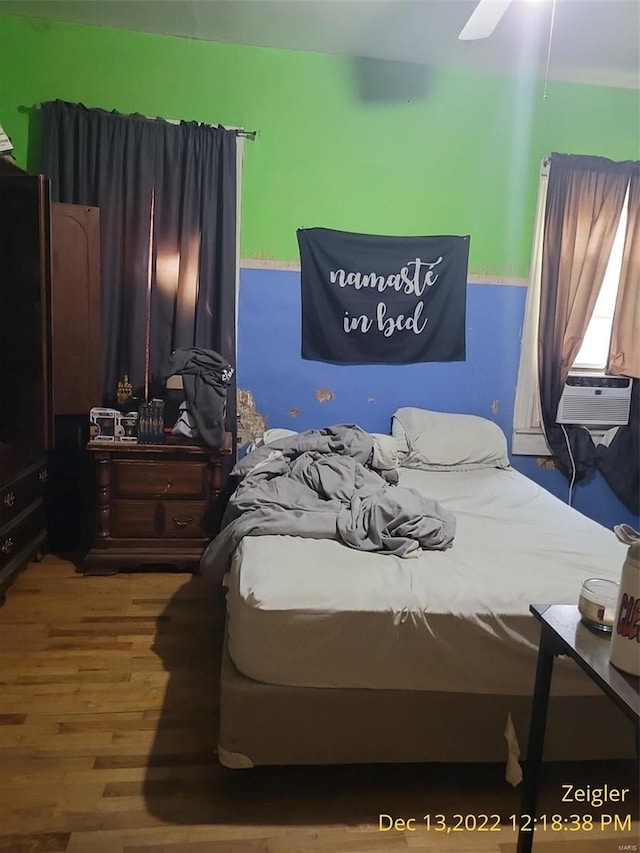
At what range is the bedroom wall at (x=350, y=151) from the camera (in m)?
3.13

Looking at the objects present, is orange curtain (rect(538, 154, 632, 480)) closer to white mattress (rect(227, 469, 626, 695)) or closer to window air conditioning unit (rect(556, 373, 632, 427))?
window air conditioning unit (rect(556, 373, 632, 427))

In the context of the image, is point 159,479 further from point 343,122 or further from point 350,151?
point 343,122

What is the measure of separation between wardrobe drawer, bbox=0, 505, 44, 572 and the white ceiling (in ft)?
7.93

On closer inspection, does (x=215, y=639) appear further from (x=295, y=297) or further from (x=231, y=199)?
(x=231, y=199)

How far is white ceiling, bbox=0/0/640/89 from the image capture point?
275 cm

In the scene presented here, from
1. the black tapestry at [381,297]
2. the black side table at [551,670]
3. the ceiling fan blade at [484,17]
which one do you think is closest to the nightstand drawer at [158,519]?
the black tapestry at [381,297]

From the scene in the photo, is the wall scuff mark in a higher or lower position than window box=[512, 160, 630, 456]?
lower

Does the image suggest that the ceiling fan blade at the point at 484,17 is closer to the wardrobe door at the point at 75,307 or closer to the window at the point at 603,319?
the window at the point at 603,319

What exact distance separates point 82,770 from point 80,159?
2.70 m

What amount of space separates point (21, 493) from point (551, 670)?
2.40 metres

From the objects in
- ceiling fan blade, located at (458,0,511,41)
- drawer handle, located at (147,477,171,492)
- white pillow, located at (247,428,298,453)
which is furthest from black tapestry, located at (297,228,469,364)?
ceiling fan blade, located at (458,0,511,41)

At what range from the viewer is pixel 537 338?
3.54 meters

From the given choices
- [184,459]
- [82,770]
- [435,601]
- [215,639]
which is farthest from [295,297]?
[82,770]

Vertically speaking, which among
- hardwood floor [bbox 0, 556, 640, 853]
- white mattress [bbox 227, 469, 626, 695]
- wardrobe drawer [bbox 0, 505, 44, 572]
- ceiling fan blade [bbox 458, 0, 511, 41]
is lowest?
hardwood floor [bbox 0, 556, 640, 853]
